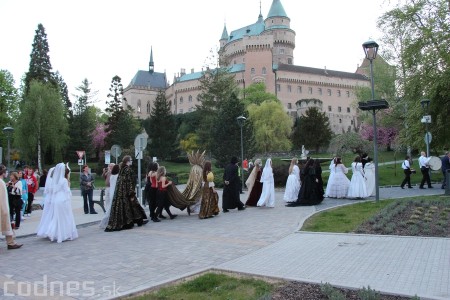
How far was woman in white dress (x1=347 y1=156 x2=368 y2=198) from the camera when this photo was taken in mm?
18047

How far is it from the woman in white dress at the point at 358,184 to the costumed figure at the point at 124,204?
10084 millimetres

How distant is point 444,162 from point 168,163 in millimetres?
48190

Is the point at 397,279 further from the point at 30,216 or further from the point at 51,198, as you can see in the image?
the point at 30,216

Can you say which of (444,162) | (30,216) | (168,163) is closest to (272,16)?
(168,163)

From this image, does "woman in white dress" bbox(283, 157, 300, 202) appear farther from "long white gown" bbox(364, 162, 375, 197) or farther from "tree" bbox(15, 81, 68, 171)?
"tree" bbox(15, 81, 68, 171)

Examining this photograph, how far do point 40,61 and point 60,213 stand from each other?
5608cm

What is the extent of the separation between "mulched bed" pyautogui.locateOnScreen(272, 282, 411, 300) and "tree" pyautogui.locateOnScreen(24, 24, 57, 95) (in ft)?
196

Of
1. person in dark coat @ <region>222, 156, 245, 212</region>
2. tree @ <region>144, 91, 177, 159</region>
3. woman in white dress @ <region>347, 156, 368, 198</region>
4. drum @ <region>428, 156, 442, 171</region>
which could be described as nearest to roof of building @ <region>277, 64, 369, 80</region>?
tree @ <region>144, 91, 177, 159</region>

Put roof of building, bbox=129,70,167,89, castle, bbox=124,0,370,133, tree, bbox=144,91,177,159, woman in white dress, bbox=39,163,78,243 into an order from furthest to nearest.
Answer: roof of building, bbox=129,70,167,89 → castle, bbox=124,0,370,133 → tree, bbox=144,91,177,159 → woman in white dress, bbox=39,163,78,243

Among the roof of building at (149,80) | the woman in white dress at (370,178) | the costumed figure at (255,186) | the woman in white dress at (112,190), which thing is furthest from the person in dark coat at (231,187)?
the roof of building at (149,80)

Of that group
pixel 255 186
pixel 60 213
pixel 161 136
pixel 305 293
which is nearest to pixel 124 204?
pixel 60 213

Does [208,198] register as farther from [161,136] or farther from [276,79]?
[276,79]

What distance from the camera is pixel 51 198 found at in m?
10.7

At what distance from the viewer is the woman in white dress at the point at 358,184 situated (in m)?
18.0
